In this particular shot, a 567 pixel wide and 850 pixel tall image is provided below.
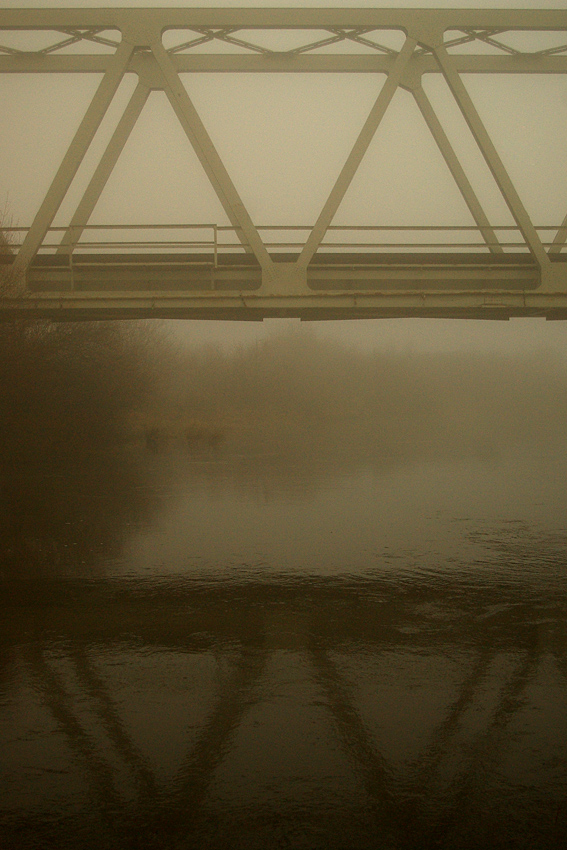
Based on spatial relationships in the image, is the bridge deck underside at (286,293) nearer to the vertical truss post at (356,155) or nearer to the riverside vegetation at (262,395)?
the vertical truss post at (356,155)

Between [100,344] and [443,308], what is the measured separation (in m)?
25.2

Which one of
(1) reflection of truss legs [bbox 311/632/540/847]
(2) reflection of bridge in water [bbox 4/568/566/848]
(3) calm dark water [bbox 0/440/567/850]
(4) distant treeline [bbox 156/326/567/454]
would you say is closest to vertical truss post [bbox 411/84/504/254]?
(3) calm dark water [bbox 0/440/567/850]

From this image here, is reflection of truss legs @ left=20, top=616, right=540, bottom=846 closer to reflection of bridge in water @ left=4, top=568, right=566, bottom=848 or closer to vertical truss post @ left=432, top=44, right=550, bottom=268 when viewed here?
reflection of bridge in water @ left=4, top=568, right=566, bottom=848

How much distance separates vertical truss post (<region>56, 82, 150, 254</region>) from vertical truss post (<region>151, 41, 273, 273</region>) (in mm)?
742

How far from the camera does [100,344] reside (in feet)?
116

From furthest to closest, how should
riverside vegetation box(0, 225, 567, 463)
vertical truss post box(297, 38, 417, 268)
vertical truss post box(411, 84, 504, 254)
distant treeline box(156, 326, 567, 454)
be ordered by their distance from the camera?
distant treeline box(156, 326, 567, 454)
riverside vegetation box(0, 225, 567, 463)
vertical truss post box(411, 84, 504, 254)
vertical truss post box(297, 38, 417, 268)

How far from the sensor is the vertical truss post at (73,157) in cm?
1219

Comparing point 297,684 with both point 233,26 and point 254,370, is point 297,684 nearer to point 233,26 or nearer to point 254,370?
point 233,26

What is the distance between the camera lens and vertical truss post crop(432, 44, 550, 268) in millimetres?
12516

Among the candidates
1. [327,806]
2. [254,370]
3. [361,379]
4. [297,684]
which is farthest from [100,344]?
[361,379]

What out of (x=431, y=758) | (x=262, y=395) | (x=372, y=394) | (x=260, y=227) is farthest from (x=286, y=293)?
(x=372, y=394)

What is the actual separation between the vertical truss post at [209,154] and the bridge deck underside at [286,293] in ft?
2.17

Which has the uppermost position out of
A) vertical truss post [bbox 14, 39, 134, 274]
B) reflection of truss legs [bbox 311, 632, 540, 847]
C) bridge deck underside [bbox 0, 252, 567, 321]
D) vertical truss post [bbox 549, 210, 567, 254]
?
vertical truss post [bbox 14, 39, 134, 274]

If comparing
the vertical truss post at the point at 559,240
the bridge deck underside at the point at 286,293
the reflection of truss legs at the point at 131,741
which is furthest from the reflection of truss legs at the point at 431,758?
the vertical truss post at the point at 559,240
